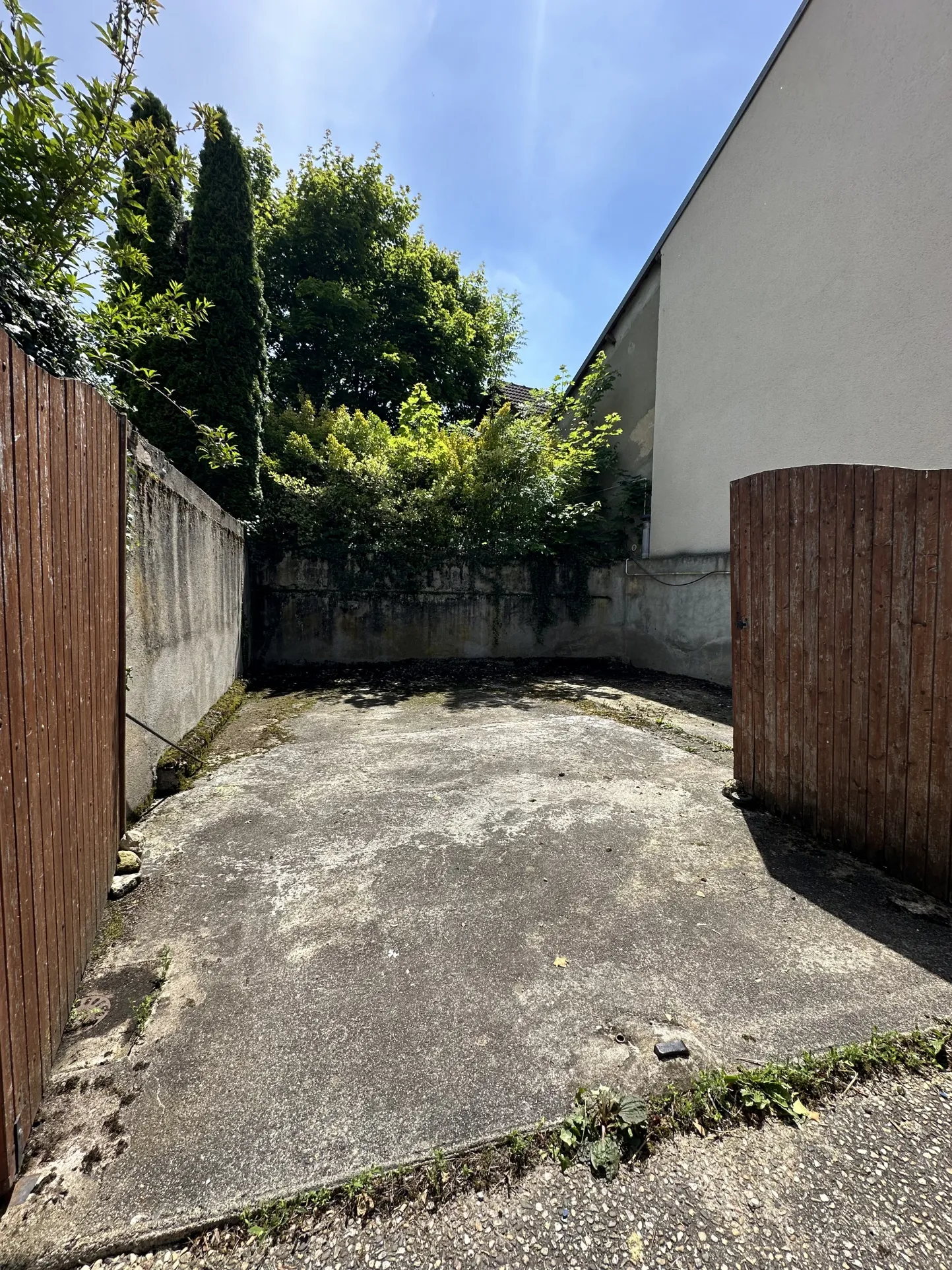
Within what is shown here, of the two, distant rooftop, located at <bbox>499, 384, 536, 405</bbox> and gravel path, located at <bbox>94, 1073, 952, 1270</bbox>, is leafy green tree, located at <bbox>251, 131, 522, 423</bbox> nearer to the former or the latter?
distant rooftop, located at <bbox>499, 384, 536, 405</bbox>

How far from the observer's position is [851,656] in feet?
8.27

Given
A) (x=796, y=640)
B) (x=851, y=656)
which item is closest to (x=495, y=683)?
(x=796, y=640)

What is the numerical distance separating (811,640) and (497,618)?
19.4ft

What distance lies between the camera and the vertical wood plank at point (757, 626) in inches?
119

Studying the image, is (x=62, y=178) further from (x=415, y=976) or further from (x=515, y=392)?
(x=515, y=392)

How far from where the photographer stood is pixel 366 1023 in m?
1.54

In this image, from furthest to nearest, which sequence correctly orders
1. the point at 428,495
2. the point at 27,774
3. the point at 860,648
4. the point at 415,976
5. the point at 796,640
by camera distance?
1. the point at 428,495
2. the point at 796,640
3. the point at 860,648
4. the point at 415,976
5. the point at 27,774

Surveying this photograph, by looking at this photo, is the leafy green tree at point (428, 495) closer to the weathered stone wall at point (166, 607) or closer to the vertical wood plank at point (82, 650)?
the weathered stone wall at point (166, 607)

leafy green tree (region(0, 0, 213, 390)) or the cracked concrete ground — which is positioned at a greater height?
leafy green tree (region(0, 0, 213, 390))

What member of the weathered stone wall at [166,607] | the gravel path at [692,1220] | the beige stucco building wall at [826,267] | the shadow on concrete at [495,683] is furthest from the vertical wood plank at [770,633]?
the weathered stone wall at [166,607]

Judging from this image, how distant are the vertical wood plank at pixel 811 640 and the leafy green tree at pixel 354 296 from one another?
40.8 ft

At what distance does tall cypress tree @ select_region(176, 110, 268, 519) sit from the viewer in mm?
6660

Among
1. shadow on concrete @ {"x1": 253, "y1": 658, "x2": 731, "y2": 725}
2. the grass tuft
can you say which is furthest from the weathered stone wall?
the grass tuft

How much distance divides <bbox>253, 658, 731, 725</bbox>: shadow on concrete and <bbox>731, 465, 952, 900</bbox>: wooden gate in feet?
7.63
